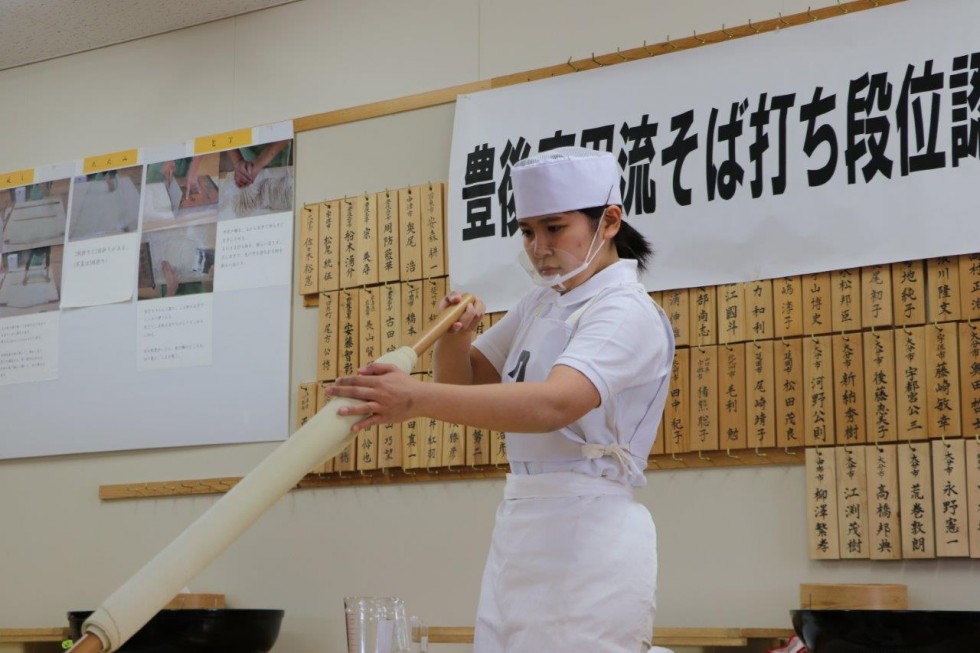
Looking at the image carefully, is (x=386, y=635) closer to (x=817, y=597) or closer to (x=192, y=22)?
(x=817, y=597)

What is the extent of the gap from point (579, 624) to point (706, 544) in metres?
1.67

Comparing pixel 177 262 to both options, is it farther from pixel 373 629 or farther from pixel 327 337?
pixel 373 629

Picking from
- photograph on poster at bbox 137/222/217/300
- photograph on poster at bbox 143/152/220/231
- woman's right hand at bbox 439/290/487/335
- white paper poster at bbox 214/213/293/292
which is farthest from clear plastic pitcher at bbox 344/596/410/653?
photograph on poster at bbox 143/152/220/231

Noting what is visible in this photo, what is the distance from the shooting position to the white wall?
3441mm

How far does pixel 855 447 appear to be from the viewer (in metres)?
3.29

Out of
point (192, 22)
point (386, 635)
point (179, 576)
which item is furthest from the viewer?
point (192, 22)

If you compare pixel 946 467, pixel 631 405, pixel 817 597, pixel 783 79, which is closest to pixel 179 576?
pixel 631 405

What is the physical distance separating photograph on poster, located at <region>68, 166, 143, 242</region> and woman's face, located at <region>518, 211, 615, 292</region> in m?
2.97

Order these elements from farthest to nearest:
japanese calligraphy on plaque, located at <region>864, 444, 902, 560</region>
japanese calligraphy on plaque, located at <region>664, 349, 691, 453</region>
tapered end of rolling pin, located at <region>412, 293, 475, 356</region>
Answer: japanese calligraphy on plaque, located at <region>664, 349, 691, 453</region> < japanese calligraphy on plaque, located at <region>864, 444, 902, 560</region> < tapered end of rolling pin, located at <region>412, 293, 475, 356</region>

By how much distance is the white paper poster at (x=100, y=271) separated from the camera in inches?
184

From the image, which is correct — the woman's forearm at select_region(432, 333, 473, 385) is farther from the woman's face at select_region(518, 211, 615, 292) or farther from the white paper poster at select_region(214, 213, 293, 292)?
the white paper poster at select_region(214, 213, 293, 292)

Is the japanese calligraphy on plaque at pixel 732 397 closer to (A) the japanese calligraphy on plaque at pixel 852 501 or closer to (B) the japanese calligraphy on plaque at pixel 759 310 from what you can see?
(B) the japanese calligraphy on plaque at pixel 759 310

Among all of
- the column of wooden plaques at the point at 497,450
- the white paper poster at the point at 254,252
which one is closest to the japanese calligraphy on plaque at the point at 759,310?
the column of wooden plaques at the point at 497,450

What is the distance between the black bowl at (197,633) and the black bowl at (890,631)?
178cm
